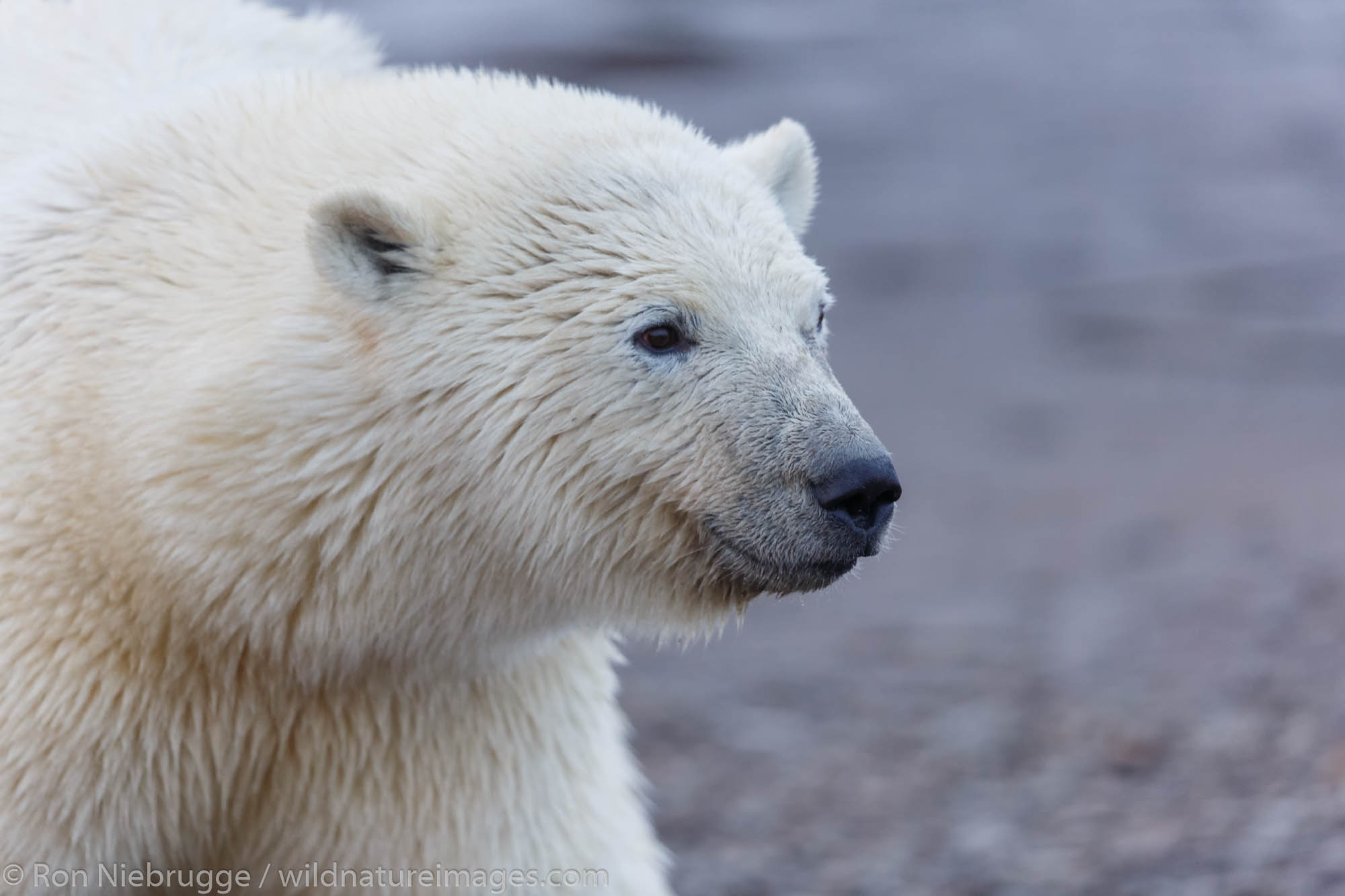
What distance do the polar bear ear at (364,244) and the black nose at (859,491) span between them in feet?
2.80

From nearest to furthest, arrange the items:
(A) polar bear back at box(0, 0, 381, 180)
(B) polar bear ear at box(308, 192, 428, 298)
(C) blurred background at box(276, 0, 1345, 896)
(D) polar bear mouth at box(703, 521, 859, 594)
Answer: (B) polar bear ear at box(308, 192, 428, 298) < (D) polar bear mouth at box(703, 521, 859, 594) < (A) polar bear back at box(0, 0, 381, 180) < (C) blurred background at box(276, 0, 1345, 896)

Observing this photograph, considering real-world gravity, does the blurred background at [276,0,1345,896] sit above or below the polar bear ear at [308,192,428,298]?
above

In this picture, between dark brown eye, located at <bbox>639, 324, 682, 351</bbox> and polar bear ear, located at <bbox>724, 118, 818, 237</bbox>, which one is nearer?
dark brown eye, located at <bbox>639, 324, 682, 351</bbox>

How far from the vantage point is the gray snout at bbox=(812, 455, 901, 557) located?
2.78 meters

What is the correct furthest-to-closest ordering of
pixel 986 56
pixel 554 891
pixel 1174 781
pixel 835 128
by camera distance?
pixel 986 56, pixel 835 128, pixel 1174 781, pixel 554 891

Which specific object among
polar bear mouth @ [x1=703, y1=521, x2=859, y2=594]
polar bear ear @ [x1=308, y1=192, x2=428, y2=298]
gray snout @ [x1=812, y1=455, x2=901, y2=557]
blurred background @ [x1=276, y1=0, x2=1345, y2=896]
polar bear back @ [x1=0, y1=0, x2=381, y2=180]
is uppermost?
blurred background @ [x1=276, y1=0, x2=1345, y2=896]

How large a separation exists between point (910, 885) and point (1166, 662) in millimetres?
2239

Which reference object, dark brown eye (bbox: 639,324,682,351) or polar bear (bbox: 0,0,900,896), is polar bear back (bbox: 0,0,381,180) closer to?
polar bear (bbox: 0,0,900,896)

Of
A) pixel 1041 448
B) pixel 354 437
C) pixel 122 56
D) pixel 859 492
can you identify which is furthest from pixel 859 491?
pixel 1041 448

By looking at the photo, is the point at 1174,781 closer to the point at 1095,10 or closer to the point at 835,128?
the point at 835,128

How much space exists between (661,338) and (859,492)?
1.54 feet

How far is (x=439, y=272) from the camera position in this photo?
2.89m

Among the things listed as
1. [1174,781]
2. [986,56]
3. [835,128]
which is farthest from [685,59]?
[1174,781]

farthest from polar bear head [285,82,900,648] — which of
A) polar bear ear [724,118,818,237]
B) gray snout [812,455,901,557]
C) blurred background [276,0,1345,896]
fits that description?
blurred background [276,0,1345,896]
